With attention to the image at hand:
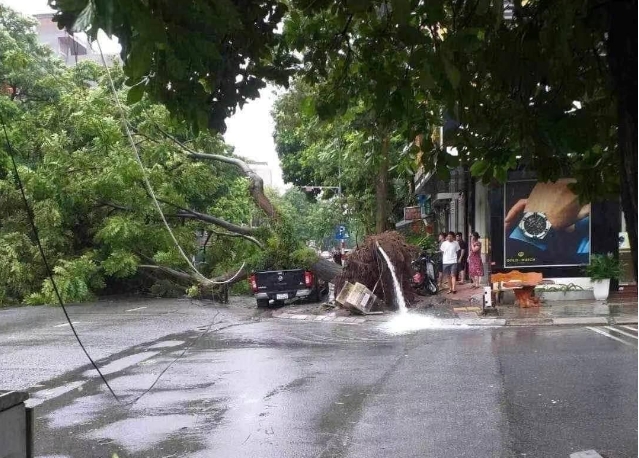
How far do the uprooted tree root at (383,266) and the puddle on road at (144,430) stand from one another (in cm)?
1065

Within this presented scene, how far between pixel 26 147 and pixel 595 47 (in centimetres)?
2150

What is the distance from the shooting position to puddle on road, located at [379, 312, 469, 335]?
45.5 feet

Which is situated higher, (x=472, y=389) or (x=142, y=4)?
(x=142, y=4)

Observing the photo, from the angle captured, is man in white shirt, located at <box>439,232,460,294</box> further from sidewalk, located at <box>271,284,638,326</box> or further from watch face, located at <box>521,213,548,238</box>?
watch face, located at <box>521,213,548,238</box>

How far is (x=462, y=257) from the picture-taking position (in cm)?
2105

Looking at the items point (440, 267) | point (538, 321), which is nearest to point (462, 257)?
point (440, 267)

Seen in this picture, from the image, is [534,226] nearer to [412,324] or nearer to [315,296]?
[412,324]

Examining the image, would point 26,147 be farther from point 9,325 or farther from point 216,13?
point 216,13

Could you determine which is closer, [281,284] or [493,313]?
[493,313]

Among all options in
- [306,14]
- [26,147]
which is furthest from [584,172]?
[26,147]

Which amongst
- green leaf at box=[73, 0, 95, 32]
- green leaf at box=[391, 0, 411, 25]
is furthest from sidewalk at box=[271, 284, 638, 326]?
green leaf at box=[73, 0, 95, 32]

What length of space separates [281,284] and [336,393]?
1193 centimetres

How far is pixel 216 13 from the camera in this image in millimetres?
3947

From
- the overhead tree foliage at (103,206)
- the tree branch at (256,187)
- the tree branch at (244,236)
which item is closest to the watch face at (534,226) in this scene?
the overhead tree foliage at (103,206)
